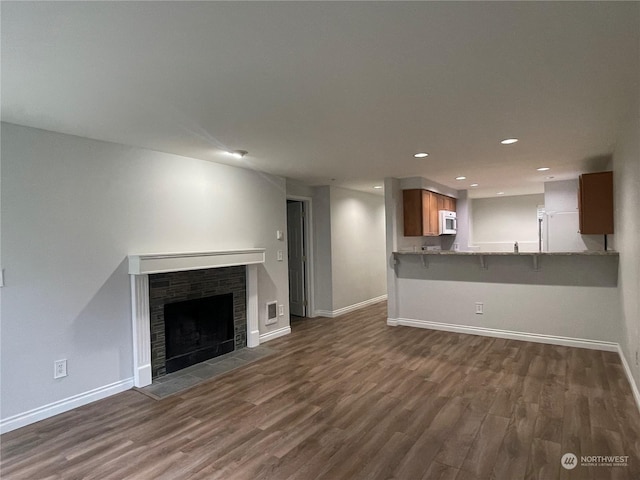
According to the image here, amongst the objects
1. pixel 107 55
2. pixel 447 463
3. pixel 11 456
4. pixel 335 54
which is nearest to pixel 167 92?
pixel 107 55

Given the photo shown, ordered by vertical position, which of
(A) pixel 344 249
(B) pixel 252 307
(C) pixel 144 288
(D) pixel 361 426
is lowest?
(D) pixel 361 426

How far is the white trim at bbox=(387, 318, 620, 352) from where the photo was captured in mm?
4273

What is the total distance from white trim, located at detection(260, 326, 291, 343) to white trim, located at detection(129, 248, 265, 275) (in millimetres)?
1085

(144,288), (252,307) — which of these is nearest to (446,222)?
(252,307)

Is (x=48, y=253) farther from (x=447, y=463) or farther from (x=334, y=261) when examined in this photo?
(x=334, y=261)

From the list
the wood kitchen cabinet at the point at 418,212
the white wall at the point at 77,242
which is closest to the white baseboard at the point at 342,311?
the wood kitchen cabinet at the point at 418,212

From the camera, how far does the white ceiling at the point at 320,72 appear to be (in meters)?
1.52

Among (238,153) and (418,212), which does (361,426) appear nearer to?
(238,153)

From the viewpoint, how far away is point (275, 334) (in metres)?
5.11

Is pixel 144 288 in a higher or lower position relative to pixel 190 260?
lower

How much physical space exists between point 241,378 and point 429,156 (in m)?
3.19

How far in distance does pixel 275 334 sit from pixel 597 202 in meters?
4.38

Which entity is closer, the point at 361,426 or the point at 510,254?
the point at 361,426

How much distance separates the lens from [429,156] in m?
4.19
